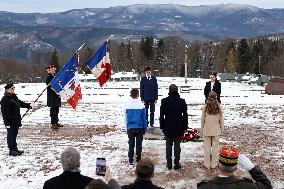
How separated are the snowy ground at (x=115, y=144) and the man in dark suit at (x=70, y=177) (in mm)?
4250

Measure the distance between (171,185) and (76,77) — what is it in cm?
505

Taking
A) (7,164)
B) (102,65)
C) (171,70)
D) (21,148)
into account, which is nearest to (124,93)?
(102,65)

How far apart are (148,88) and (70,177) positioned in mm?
8989

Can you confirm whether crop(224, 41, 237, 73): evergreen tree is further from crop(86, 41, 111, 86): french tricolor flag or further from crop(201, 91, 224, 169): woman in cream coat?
crop(201, 91, 224, 169): woman in cream coat

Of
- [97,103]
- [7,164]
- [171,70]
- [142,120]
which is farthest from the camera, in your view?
[171,70]

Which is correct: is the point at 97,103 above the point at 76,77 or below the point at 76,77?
below

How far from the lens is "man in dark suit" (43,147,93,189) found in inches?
197

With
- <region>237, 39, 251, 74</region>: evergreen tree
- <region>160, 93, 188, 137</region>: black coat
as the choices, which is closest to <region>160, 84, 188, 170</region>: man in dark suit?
<region>160, 93, 188, 137</region>: black coat

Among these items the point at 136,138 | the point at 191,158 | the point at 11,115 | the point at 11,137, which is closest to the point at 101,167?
the point at 136,138

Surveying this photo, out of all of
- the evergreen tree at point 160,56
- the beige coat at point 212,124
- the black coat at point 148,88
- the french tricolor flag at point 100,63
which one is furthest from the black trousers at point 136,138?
the evergreen tree at point 160,56

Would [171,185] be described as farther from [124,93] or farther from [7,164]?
[124,93]

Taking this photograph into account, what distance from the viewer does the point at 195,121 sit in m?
16.5

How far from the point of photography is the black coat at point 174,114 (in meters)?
9.69

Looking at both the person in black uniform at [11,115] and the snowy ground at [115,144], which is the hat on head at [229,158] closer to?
the snowy ground at [115,144]
